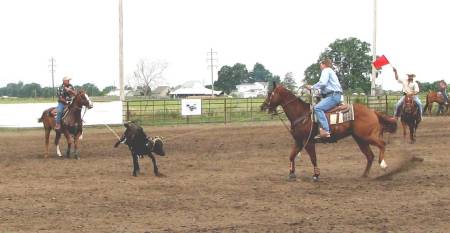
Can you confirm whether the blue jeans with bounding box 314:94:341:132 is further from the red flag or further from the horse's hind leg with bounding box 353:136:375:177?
the red flag

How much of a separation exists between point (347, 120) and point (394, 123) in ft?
4.41

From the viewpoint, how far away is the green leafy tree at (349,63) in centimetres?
6219

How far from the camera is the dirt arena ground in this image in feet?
27.4

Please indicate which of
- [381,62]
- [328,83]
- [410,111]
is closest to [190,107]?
[410,111]

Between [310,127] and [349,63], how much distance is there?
2118 inches

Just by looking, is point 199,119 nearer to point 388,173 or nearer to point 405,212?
point 388,173

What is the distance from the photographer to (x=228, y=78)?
125312 mm

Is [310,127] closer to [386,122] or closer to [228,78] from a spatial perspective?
[386,122]

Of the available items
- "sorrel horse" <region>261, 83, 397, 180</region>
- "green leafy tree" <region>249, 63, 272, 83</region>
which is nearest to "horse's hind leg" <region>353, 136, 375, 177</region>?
"sorrel horse" <region>261, 83, 397, 180</region>

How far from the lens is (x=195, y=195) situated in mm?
10586

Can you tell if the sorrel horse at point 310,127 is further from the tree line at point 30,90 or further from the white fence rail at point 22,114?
the tree line at point 30,90

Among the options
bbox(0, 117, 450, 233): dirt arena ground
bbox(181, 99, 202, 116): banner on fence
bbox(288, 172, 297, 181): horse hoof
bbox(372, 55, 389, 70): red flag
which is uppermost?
bbox(372, 55, 389, 70): red flag

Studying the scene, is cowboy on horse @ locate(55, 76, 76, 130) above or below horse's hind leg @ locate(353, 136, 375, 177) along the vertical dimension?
above

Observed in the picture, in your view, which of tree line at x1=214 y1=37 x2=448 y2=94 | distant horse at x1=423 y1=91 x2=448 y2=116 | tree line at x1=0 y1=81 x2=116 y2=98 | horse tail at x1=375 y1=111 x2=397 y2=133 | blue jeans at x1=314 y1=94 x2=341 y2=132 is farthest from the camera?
tree line at x1=0 y1=81 x2=116 y2=98
